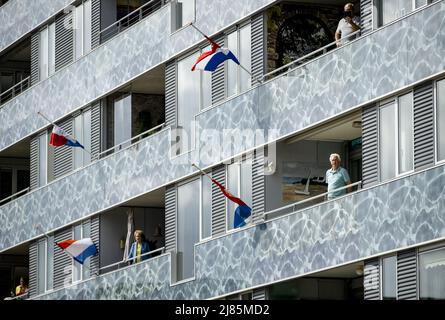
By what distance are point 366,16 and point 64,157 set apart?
2046cm

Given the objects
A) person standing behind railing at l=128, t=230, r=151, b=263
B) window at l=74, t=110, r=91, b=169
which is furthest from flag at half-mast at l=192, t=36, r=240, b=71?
window at l=74, t=110, r=91, b=169

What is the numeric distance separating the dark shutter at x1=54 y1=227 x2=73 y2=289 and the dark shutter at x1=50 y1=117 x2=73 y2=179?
2.17 m

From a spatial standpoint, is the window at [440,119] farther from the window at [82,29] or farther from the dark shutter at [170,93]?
the window at [82,29]

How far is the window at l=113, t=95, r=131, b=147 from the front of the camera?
58781 mm

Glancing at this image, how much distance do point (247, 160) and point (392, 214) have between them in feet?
27.2

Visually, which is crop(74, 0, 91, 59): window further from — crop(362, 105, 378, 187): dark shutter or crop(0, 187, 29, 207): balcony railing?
crop(362, 105, 378, 187): dark shutter

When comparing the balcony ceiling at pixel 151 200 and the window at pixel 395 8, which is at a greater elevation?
the window at pixel 395 8

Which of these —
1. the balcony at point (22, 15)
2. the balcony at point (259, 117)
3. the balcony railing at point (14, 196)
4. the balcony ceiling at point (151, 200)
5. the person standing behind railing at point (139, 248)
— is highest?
the balcony at point (22, 15)

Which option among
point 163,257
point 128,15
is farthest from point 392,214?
point 128,15

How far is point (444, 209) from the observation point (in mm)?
40125

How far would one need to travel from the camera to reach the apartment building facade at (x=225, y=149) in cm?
4219

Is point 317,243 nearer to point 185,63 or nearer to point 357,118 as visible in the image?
point 357,118

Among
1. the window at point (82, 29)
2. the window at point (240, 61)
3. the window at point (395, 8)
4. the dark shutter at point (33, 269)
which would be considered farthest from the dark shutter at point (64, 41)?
the window at point (395, 8)

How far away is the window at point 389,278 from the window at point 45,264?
70.6 feet
